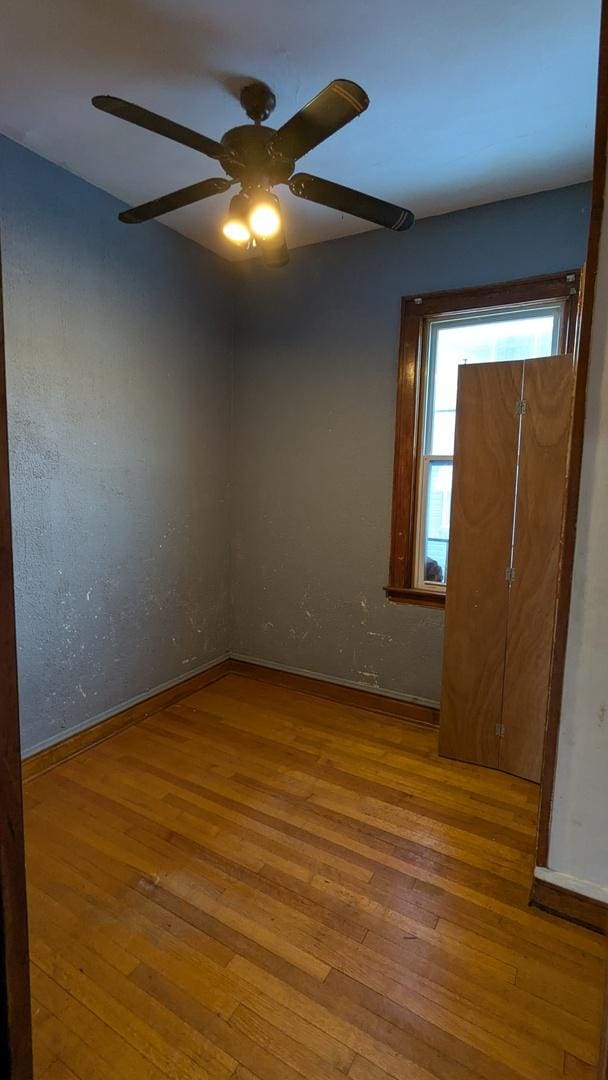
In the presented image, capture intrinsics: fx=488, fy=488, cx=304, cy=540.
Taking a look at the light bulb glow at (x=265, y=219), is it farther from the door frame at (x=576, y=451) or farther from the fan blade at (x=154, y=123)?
the door frame at (x=576, y=451)

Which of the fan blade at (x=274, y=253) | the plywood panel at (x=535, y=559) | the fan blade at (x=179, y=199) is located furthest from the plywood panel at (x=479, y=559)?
the fan blade at (x=179, y=199)

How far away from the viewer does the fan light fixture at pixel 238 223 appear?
1.74 m

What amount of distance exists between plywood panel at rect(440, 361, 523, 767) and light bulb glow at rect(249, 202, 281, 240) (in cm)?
108

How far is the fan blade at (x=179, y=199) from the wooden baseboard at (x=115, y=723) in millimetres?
2320

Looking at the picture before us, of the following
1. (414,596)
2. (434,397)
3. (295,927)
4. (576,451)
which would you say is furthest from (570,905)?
(434,397)

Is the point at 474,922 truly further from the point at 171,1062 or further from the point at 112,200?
the point at 112,200

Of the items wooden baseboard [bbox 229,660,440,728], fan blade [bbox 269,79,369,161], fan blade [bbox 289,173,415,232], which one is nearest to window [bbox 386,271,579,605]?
wooden baseboard [bbox 229,660,440,728]

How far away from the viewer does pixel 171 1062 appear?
113 centimetres

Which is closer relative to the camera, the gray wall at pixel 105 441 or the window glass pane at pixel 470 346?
the gray wall at pixel 105 441

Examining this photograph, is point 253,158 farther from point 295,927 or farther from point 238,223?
point 295,927

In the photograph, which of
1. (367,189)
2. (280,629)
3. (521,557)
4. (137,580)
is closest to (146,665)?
(137,580)

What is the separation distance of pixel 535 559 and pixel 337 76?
79.7 inches

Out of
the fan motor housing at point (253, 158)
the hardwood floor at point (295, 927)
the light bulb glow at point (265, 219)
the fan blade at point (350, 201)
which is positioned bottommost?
the hardwood floor at point (295, 927)

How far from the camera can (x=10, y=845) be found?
78 cm
